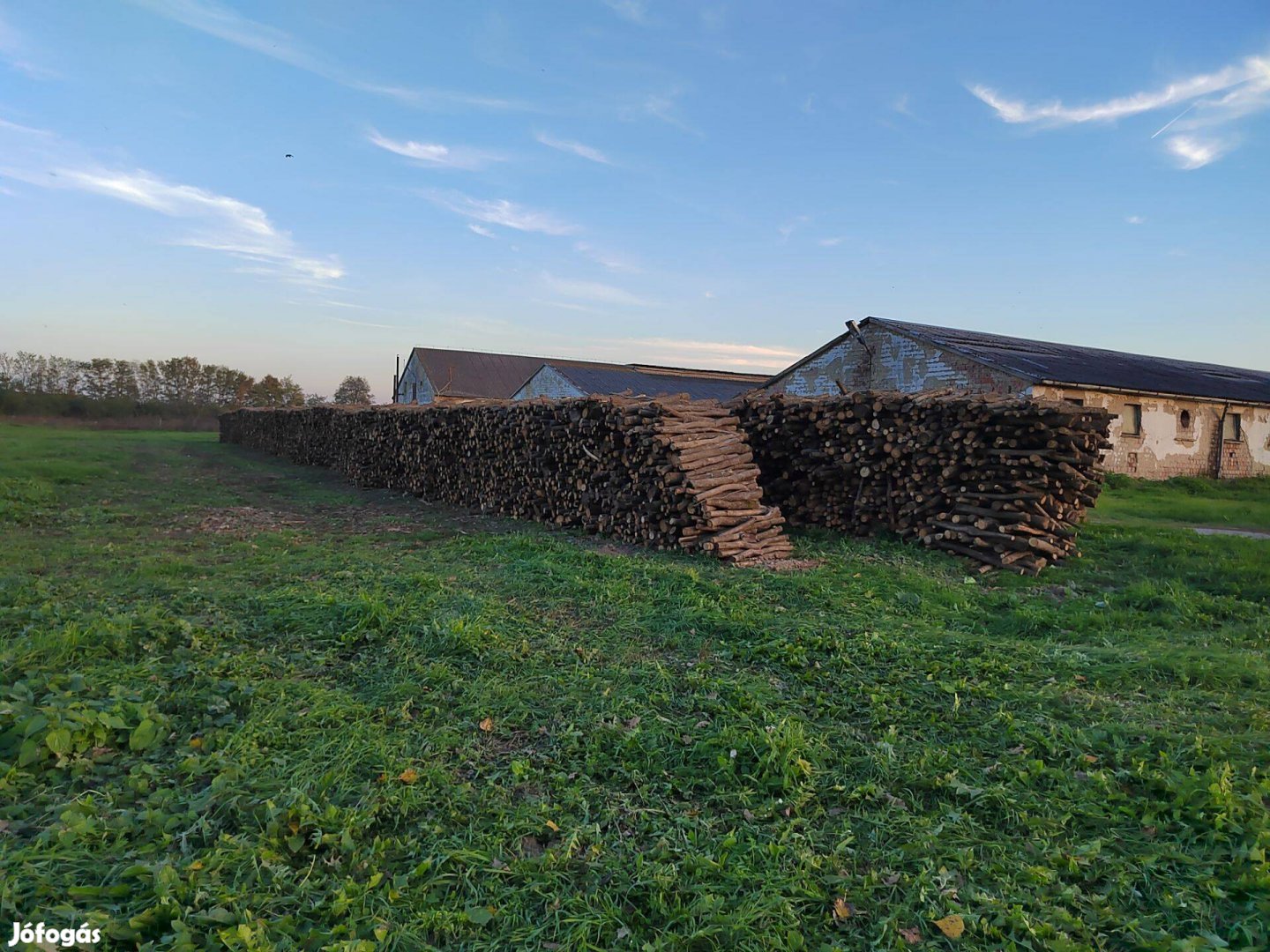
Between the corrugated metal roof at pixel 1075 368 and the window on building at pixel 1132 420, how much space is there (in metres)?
0.57

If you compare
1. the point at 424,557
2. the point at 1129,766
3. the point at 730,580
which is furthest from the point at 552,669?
the point at 424,557

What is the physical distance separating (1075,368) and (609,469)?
1734 cm

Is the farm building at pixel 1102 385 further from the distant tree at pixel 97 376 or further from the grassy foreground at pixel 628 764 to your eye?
the distant tree at pixel 97 376

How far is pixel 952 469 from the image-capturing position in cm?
896

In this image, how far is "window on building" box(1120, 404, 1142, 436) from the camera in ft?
65.1

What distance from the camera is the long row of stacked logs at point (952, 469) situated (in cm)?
849

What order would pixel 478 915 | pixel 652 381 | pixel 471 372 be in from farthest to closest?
pixel 471 372 < pixel 652 381 < pixel 478 915

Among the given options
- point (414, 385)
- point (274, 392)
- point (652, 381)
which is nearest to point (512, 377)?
point (414, 385)

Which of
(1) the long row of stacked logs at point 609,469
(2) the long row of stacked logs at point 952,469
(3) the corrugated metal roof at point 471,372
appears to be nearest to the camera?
(2) the long row of stacked logs at point 952,469

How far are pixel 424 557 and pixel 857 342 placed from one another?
1799 cm

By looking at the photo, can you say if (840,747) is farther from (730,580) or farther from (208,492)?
(208,492)

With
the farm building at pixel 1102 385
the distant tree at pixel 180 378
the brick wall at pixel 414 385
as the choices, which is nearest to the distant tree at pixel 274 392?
the distant tree at pixel 180 378

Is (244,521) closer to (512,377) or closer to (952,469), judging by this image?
(952,469)

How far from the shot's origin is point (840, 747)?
3.92 metres
